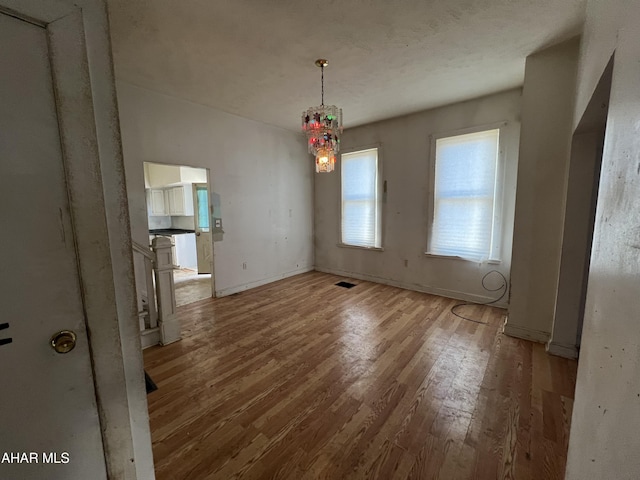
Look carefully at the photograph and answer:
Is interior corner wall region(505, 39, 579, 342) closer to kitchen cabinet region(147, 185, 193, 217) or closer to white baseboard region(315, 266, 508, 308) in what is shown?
white baseboard region(315, 266, 508, 308)

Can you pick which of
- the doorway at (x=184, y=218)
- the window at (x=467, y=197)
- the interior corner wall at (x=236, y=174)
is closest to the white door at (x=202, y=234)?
the doorway at (x=184, y=218)

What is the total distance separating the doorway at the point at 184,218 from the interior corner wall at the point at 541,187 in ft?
14.3

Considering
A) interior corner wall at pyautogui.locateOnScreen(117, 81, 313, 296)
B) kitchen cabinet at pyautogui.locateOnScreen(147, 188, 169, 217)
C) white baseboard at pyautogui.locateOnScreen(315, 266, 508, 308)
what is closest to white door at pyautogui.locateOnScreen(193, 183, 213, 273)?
interior corner wall at pyautogui.locateOnScreen(117, 81, 313, 296)

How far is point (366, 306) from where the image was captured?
362 cm

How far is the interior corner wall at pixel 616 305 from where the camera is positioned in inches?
23.9

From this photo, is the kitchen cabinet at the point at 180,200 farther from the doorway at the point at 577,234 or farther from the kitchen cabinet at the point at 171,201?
the doorway at the point at 577,234

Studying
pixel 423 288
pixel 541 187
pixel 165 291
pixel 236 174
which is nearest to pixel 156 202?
pixel 236 174

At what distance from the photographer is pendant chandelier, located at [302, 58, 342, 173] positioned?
248 centimetres

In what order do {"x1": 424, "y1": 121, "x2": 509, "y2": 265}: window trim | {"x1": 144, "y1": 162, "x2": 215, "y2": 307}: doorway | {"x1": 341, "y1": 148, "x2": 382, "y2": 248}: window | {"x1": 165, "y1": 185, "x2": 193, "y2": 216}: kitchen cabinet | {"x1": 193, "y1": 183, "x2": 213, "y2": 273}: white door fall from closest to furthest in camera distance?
1. {"x1": 424, "y1": 121, "x2": 509, "y2": 265}: window trim
2. {"x1": 341, "y1": 148, "x2": 382, "y2": 248}: window
3. {"x1": 144, "y1": 162, "x2": 215, "y2": 307}: doorway
4. {"x1": 193, "y1": 183, "x2": 213, "y2": 273}: white door
5. {"x1": 165, "y1": 185, "x2": 193, "y2": 216}: kitchen cabinet

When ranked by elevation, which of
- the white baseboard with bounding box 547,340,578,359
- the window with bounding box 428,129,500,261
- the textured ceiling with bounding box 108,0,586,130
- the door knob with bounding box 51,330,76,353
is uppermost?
the textured ceiling with bounding box 108,0,586,130

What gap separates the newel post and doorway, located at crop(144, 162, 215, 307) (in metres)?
1.59

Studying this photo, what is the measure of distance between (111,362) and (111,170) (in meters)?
0.65

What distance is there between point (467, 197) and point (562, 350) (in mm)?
2065

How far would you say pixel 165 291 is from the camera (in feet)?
8.60
